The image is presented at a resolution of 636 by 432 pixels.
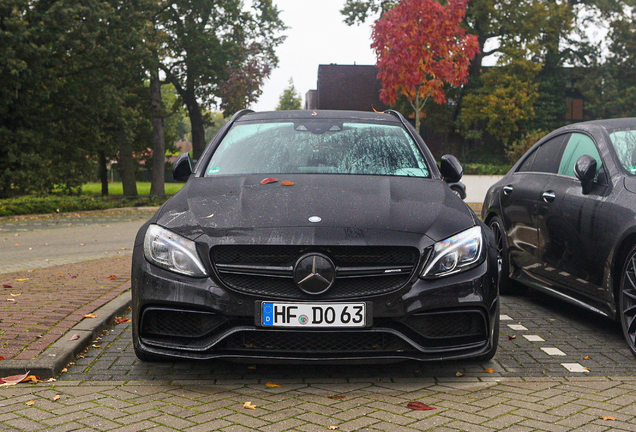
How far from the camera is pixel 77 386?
4375 mm

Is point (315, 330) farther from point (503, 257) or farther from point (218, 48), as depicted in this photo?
point (218, 48)

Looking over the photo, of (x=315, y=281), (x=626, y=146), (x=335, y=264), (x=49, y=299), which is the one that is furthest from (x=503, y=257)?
(x=49, y=299)

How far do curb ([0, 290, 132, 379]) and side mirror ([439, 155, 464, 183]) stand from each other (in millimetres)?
2770

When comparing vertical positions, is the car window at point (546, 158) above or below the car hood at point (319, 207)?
above

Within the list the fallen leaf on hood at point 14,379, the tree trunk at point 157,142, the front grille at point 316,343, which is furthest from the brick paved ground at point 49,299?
the tree trunk at point 157,142

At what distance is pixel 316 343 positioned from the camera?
418cm

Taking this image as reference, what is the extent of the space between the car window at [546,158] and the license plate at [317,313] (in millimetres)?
3144

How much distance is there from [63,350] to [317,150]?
2210 mm

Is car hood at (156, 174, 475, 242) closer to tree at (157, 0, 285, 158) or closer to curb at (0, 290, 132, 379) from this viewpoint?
curb at (0, 290, 132, 379)

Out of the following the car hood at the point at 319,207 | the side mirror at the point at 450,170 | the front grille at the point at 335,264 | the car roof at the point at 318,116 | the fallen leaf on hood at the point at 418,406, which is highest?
the car roof at the point at 318,116

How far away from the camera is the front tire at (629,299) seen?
4.96 m

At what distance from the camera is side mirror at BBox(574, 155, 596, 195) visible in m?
5.59

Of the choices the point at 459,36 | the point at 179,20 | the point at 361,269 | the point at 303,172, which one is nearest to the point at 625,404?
the point at 361,269

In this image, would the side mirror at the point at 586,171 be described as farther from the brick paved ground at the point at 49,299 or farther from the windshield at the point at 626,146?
the brick paved ground at the point at 49,299
